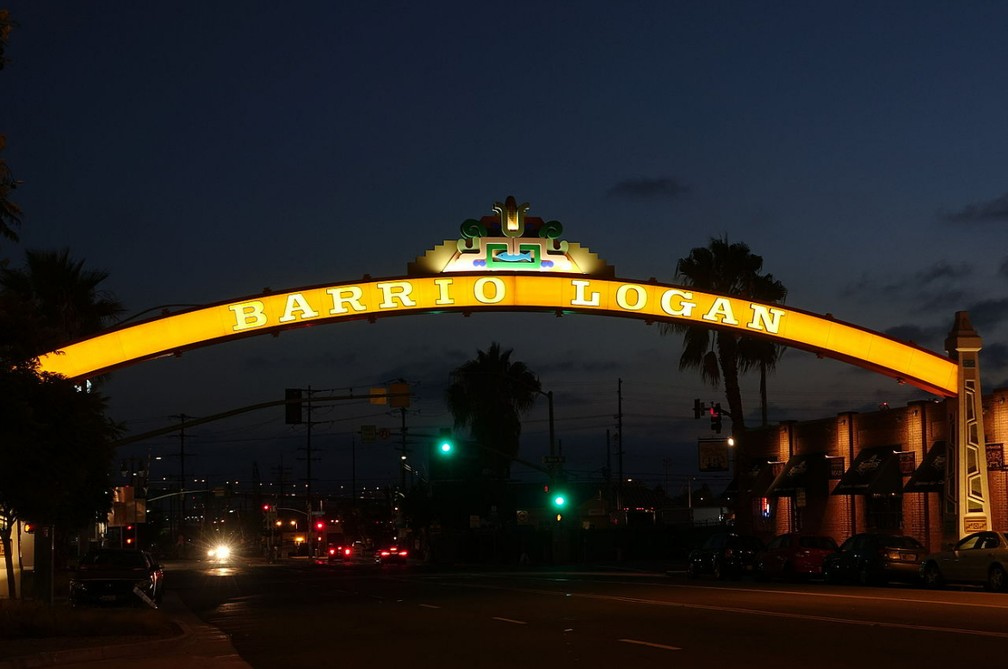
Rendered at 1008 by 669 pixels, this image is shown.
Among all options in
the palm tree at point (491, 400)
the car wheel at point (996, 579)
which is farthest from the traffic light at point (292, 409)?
the palm tree at point (491, 400)

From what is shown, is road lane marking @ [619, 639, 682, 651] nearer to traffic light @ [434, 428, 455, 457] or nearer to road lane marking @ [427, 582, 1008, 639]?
road lane marking @ [427, 582, 1008, 639]

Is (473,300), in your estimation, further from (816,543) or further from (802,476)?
(802,476)

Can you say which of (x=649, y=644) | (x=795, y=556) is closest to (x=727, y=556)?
(x=795, y=556)

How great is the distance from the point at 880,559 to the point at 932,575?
200 cm

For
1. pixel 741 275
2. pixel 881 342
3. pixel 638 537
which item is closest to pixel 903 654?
pixel 881 342

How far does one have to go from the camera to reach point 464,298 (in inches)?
1089

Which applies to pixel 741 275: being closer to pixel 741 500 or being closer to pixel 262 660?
pixel 741 500

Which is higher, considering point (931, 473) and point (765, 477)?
point (931, 473)

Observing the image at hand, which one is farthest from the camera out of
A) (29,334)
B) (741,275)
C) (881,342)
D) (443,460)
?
(443,460)

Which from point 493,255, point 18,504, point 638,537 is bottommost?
point 638,537

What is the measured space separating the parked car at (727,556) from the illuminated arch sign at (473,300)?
1144 cm

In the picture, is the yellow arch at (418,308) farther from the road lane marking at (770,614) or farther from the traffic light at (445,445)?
the traffic light at (445,445)

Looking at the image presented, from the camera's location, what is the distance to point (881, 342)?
29938 millimetres

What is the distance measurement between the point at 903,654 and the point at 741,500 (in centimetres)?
3658
